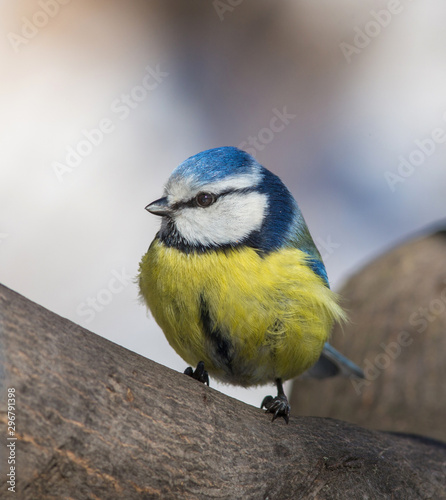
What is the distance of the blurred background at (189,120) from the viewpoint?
3.67 m

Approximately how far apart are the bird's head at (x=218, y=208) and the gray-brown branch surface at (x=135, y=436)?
0.49m

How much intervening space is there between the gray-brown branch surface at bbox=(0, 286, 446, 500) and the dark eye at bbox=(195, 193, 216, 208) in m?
0.58

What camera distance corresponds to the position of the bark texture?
2.81 m

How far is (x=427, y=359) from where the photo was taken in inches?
114

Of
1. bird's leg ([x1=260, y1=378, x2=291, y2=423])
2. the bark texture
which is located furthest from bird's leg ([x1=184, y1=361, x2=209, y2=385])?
the bark texture

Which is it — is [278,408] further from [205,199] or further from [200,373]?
[205,199]

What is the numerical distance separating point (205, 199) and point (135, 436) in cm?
81

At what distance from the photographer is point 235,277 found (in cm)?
176

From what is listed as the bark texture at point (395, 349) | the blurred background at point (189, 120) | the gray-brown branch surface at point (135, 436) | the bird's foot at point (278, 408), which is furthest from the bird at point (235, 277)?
the blurred background at point (189, 120)

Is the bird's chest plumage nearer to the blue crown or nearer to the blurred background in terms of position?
the blue crown

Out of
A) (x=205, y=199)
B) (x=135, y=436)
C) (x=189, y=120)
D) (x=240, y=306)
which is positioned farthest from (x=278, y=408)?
(x=189, y=120)

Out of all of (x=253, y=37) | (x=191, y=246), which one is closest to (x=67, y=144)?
(x=253, y=37)

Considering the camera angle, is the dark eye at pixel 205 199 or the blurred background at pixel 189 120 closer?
the dark eye at pixel 205 199

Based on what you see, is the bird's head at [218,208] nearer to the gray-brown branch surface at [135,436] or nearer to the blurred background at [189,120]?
the gray-brown branch surface at [135,436]
